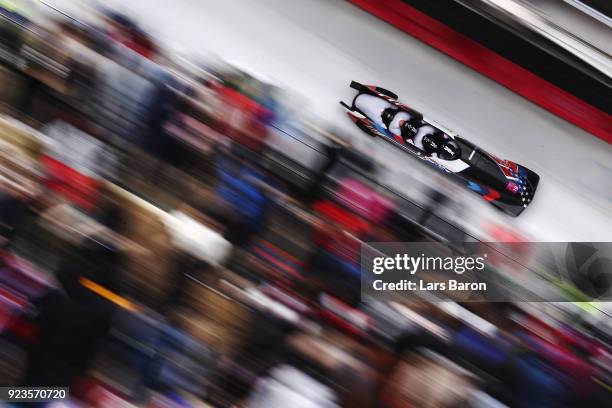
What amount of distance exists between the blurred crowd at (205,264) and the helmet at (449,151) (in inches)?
13.1

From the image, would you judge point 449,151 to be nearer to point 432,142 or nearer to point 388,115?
point 432,142

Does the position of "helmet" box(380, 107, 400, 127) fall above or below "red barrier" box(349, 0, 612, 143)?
below

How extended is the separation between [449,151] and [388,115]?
0.39 metres

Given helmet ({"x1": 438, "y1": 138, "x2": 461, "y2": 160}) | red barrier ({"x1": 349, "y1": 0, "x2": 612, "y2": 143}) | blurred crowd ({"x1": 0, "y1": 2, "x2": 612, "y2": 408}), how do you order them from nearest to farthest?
1. blurred crowd ({"x1": 0, "y1": 2, "x2": 612, "y2": 408})
2. helmet ({"x1": 438, "y1": 138, "x2": 461, "y2": 160})
3. red barrier ({"x1": 349, "y1": 0, "x2": 612, "y2": 143})

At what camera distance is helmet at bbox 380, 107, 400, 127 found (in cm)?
326

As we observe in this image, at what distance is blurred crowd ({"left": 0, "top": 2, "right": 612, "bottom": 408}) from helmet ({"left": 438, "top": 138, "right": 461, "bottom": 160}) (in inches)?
13.1

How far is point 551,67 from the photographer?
10.6 ft

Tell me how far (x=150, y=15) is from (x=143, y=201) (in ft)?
4.37

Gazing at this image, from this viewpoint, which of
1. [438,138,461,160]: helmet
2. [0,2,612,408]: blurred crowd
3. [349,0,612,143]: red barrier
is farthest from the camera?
[349,0,612,143]: red barrier

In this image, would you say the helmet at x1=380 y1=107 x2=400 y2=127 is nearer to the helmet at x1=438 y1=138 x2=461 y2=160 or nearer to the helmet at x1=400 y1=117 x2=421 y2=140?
the helmet at x1=400 y1=117 x2=421 y2=140

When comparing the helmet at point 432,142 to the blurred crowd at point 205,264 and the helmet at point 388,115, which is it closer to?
the helmet at point 388,115

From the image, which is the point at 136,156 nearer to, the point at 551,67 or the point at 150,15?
the point at 150,15

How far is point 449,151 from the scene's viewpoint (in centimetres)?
321

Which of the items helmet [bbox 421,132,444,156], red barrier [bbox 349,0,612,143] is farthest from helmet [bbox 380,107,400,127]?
red barrier [bbox 349,0,612,143]
